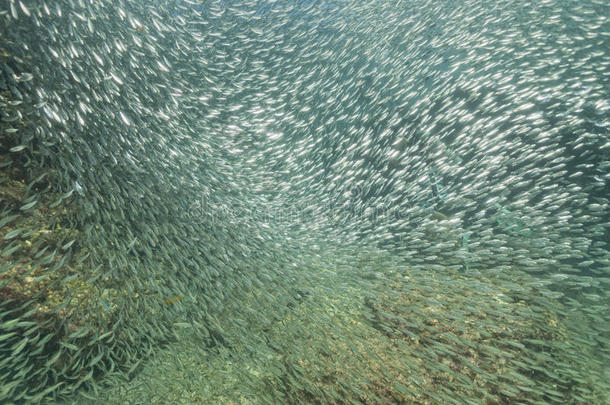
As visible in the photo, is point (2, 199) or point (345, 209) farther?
point (345, 209)

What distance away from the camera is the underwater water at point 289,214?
3094mm

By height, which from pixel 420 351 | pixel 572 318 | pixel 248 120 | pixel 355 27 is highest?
pixel 355 27

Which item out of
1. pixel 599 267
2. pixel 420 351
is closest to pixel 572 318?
pixel 599 267


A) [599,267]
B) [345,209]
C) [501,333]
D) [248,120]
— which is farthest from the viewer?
[248,120]

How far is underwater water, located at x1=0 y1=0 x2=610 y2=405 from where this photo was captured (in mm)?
3094

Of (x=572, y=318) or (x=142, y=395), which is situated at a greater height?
(x=142, y=395)

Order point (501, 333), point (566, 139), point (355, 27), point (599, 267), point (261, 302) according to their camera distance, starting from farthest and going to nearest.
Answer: point (355, 27), point (566, 139), point (261, 302), point (599, 267), point (501, 333)

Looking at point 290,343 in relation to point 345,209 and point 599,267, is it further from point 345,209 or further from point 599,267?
point 599,267

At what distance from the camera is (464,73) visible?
5.43m

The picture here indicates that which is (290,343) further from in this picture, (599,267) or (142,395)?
(599,267)

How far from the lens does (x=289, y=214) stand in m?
5.35

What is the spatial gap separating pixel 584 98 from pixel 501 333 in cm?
349

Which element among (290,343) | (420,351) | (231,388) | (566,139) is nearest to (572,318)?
(420,351)

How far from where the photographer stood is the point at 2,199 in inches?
118
